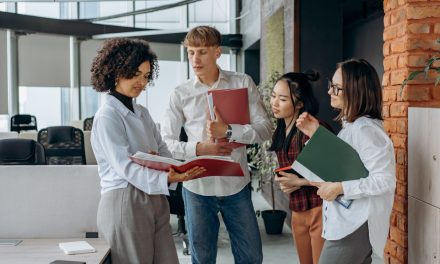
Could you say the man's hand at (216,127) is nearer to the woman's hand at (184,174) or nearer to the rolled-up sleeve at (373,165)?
the woman's hand at (184,174)

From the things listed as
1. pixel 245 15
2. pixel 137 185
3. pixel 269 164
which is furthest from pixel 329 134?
pixel 245 15

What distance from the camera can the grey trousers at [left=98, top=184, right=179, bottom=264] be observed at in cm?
214

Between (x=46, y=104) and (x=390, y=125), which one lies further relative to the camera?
(x=46, y=104)

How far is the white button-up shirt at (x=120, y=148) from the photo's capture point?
7.05ft

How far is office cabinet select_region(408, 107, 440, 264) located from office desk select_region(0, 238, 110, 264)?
1.33m

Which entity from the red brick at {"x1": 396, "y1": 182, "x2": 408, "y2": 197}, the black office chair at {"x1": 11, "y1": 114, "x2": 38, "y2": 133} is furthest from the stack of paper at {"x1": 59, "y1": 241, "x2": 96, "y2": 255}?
the black office chair at {"x1": 11, "y1": 114, "x2": 38, "y2": 133}

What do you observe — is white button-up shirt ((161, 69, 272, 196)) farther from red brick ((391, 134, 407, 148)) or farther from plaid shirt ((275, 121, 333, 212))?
red brick ((391, 134, 407, 148))

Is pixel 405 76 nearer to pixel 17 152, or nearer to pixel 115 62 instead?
pixel 115 62

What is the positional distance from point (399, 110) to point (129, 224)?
4.77ft

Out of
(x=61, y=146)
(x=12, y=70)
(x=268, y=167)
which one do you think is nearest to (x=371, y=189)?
(x=268, y=167)

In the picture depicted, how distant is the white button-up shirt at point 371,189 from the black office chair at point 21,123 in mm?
9099

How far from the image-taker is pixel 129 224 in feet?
7.00

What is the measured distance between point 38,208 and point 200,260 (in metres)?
0.89

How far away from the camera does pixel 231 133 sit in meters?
2.85
